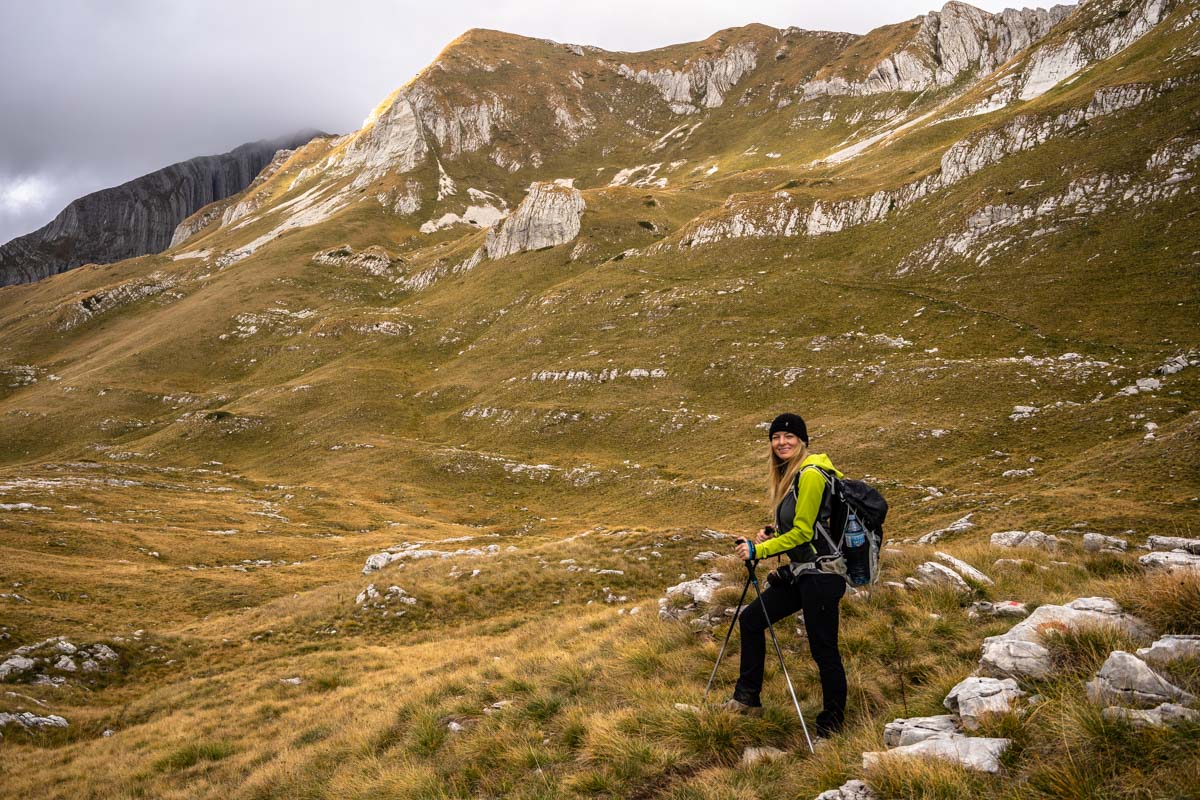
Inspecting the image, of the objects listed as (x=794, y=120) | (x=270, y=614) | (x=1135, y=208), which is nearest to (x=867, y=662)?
(x=270, y=614)

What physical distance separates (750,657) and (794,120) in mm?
214427

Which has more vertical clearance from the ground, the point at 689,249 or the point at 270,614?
the point at 689,249

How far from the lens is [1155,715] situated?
4.25 metres

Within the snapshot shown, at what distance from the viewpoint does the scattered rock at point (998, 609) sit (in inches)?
322

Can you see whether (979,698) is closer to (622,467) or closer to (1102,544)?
(1102,544)

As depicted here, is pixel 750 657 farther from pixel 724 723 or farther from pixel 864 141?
pixel 864 141

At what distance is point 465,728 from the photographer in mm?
8578

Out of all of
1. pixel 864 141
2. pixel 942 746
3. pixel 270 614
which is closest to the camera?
pixel 942 746

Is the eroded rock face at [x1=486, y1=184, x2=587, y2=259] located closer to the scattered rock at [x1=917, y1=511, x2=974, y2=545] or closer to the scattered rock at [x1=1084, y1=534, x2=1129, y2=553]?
the scattered rock at [x1=917, y1=511, x2=974, y2=545]

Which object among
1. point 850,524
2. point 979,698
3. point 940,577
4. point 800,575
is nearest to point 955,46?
point 940,577

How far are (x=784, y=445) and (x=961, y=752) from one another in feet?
11.6

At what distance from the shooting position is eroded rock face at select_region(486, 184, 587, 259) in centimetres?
11056

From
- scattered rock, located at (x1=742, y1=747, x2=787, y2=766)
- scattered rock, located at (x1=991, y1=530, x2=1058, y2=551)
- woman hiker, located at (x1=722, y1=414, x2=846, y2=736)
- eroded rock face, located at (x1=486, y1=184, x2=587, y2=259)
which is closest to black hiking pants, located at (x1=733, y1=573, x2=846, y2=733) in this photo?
woman hiker, located at (x1=722, y1=414, x2=846, y2=736)

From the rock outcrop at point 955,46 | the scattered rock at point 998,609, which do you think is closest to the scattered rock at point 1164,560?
the scattered rock at point 998,609
